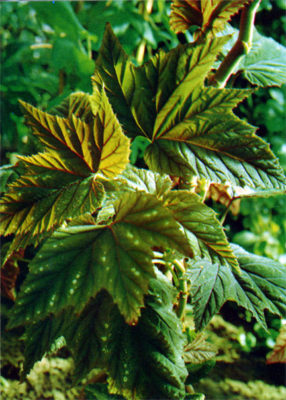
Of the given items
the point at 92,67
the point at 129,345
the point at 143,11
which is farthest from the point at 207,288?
the point at 143,11

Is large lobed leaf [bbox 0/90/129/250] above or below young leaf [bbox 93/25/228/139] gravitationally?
below

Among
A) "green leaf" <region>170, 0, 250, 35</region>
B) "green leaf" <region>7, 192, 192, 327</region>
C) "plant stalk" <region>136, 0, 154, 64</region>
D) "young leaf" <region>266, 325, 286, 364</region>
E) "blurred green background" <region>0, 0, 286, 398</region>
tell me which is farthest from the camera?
"plant stalk" <region>136, 0, 154, 64</region>

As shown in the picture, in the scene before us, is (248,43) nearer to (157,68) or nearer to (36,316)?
(157,68)

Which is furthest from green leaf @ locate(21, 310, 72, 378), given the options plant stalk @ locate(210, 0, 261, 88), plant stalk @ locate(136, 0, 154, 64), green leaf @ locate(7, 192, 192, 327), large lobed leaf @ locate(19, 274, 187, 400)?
plant stalk @ locate(136, 0, 154, 64)

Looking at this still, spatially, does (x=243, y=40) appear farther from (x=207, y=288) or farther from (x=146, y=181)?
(x=207, y=288)

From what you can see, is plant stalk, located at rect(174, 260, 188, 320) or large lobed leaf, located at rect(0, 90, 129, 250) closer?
large lobed leaf, located at rect(0, 90, 129, 250)

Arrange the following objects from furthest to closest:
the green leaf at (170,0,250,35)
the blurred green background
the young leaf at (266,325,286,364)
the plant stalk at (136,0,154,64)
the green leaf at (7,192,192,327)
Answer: the plant stalk at (136,0,154,64), the blurred green background, the young leaf at (266,325,286,364), the green leaf at (170,0,250,35), the green leaf at (7,192,192,327)

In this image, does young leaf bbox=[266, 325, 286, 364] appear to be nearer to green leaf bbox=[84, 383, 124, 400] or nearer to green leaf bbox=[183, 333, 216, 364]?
green leaf bbox=[183, 333, 216, 364]

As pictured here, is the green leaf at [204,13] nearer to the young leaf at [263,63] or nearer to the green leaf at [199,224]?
the young leaf at [263,63]
